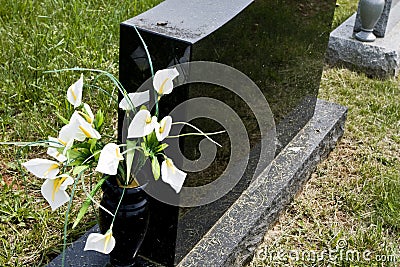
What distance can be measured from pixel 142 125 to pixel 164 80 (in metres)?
0.17

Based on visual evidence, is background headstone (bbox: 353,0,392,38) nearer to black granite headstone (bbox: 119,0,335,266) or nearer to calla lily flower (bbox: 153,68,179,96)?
black granite headstone (bbox: 119,0,335,266)

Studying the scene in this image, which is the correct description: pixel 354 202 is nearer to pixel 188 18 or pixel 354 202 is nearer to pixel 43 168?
pixel 188 18

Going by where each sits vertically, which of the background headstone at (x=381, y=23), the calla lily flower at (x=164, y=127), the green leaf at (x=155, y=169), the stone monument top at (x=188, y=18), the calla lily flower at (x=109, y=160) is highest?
the stone monument top at (x=188, y=18)

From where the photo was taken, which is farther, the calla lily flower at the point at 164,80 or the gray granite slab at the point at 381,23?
the gray granite slab at the point at 381,23

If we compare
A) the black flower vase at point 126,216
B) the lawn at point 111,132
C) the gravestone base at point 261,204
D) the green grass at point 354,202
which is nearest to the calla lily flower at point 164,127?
the black flower vase at point 126,216

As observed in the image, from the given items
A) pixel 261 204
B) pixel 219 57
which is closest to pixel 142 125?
pixel 219 57

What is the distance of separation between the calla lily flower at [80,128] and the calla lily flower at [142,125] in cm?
11

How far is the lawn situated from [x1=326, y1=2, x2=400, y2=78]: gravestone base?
12 cm

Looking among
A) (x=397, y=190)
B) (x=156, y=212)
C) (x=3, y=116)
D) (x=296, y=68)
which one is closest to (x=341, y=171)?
(x=397, y=190)

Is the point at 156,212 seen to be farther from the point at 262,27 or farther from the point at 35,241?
the point at 262,27

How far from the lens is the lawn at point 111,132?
2.56 meters

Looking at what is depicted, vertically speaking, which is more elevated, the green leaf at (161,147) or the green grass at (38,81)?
the green leaf at (161,147)

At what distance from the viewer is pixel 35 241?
8.02ft

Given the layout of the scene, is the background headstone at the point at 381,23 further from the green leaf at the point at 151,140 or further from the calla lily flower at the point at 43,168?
the calla lily flower at the point at 43,168
